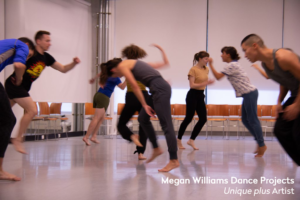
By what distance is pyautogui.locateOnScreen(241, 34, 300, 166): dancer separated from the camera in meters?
1.84

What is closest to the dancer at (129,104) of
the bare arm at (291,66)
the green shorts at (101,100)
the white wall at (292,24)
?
the bare arm at (291,66)

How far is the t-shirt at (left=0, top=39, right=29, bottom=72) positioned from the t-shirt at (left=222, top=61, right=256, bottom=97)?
2.34 metres

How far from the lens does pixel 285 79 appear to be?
6.57 ft

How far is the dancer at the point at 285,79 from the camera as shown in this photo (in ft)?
6.05

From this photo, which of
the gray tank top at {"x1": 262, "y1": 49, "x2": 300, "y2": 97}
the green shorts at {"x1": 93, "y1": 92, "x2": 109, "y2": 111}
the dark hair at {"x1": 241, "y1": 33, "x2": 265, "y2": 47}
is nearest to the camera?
the gray tank top at {"x1": 262, "y1": 49, "x2": 300, "y2": 97}

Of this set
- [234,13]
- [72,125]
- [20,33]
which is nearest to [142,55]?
[20,33]

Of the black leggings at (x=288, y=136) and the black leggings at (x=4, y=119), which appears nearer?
the black leggings at (x=288, y=136)

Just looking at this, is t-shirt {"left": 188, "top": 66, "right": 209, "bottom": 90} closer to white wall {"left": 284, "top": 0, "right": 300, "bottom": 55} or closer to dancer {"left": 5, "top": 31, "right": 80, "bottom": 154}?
dancer {"left": 5, "top": 31, "right": 80, "bottom": 154}

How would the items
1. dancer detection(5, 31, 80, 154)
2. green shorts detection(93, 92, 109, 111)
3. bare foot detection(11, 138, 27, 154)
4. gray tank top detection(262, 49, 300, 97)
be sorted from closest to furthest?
gray tank top detection(262, 49, 300, 97)
bare foot detection(11, 138, 27, 154)
dancer detection(5, 31, 80, 154)
green shorts detection(93, 92, 109, 111)

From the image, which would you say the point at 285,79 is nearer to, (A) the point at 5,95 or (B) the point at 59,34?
(A) the point at 5,95

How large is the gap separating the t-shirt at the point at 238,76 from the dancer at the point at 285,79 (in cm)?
178

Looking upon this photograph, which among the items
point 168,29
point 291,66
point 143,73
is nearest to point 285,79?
point 291,66

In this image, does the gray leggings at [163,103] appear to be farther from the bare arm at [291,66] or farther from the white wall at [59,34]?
the white wall at [59,34]

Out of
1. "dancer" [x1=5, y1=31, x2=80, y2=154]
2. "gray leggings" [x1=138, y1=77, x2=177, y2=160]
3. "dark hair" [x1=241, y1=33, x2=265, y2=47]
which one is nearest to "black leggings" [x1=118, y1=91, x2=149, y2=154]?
"gray leggings" [x1=138, y1=77, x2=177, y2=160]
